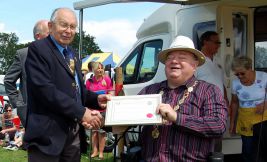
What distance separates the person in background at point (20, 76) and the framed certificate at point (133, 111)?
1.63 metres

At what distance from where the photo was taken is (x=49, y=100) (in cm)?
298

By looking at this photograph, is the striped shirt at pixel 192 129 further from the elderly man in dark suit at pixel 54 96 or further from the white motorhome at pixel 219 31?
the white motorhome at pixel 219 31

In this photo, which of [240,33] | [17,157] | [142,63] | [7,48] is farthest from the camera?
[7,48]

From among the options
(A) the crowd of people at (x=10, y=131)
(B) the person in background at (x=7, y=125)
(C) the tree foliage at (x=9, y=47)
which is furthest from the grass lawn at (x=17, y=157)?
(C) the tree foliage at (x=9, y=47)

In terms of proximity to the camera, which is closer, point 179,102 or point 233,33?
point 179,102

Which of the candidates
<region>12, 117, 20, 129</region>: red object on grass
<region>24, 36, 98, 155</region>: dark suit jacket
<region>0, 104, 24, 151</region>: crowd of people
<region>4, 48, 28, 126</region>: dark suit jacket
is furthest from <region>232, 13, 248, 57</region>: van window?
<region>12, 117, 20, 129</region>: red object on grass

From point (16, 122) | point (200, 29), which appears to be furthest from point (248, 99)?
point (16, 122)

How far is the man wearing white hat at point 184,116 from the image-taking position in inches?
117

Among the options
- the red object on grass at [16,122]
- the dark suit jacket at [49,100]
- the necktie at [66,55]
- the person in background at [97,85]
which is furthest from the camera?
the red object on grass at [16,122]

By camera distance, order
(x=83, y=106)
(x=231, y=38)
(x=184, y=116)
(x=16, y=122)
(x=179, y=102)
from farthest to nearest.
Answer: (x=16, y=122)
(x=231, y=38)
(x=83, y=106)
(x=179, y=102)
(x=184, y=116)

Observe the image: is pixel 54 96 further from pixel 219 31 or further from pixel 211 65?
pixel 219 31

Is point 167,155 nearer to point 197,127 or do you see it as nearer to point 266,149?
point 197,127

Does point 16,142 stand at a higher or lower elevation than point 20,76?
lower

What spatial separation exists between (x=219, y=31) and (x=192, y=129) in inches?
110
